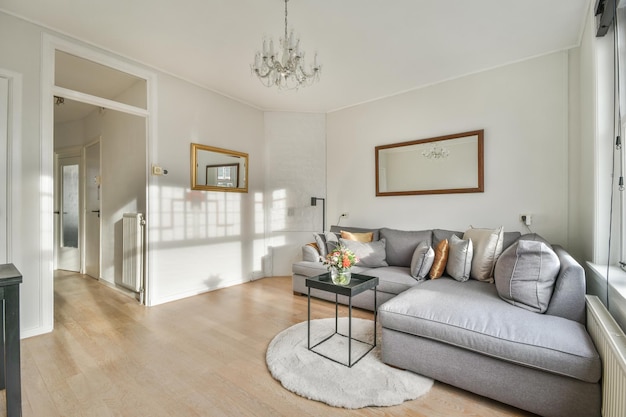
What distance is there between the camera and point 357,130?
178 inches

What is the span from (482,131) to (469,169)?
17.6 inches

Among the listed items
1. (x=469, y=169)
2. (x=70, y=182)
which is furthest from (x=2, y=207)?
(x=469, y=169)

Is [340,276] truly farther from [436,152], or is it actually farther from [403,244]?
[436,152]

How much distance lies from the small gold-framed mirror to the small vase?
2.38 meters

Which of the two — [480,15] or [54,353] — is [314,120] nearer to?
[480,15]

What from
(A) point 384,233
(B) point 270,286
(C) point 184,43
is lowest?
(B) point 270,286

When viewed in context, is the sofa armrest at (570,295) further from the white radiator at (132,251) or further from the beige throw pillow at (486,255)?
the white radiator at (132,251)

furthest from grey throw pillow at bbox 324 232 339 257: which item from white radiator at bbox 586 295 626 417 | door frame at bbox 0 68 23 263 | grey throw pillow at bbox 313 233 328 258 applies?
door frame at bbox 0 68 23 263

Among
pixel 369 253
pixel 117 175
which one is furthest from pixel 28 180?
pixel 369 253

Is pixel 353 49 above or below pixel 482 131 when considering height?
above

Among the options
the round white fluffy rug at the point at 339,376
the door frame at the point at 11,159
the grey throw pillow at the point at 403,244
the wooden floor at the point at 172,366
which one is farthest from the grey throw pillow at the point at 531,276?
the door frame at the point at 11,159

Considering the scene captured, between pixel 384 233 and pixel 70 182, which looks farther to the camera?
pixel 70 182

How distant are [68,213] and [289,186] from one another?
401 centimetres

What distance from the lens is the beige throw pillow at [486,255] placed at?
275 cm
